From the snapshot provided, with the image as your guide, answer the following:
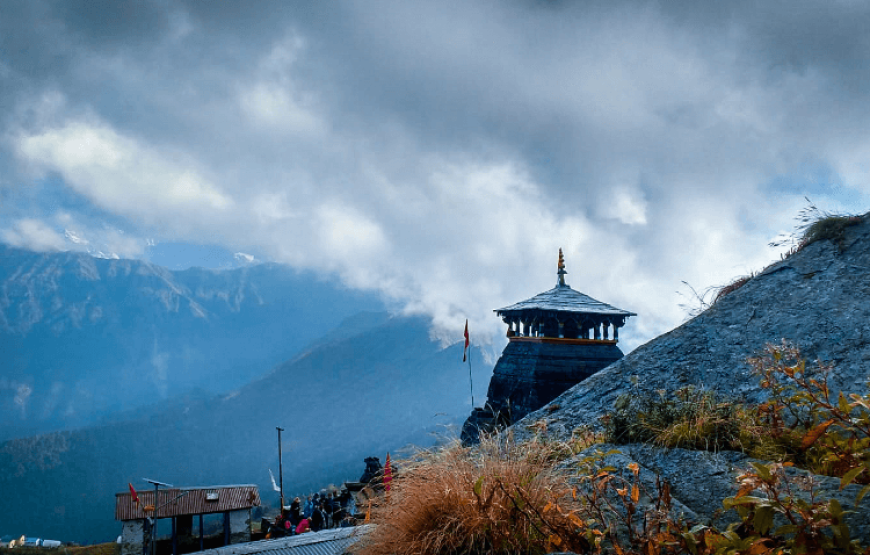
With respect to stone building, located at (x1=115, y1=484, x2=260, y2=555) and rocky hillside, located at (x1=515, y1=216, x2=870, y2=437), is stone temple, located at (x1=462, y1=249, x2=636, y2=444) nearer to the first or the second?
rocky hillside, located at (x1=515, y1=216, x2=870, y2=437)

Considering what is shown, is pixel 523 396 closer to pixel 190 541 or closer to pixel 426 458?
pixel 426 458

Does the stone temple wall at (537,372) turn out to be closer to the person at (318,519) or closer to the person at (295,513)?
the person at (318,519)

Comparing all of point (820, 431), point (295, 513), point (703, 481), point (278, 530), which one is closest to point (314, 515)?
point (278, 530)

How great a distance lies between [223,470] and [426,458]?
201m

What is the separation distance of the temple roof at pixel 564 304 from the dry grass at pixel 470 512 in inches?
671

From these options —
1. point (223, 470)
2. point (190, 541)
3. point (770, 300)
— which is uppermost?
point (770, 300)

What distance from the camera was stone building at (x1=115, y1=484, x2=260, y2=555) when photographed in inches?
1107

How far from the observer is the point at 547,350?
20172 millimetres

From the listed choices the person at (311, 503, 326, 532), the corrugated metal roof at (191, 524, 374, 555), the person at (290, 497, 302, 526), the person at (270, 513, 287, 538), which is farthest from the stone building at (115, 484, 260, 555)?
the corrugated metal roof at (191, 524, 374, 555)

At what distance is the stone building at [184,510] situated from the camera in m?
28.1

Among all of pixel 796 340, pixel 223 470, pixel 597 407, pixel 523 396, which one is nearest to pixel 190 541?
pixel 523 396

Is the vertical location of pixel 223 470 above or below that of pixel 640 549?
below

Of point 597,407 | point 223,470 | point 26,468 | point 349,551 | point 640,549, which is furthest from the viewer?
point 223,470

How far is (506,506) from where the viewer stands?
317 cm
